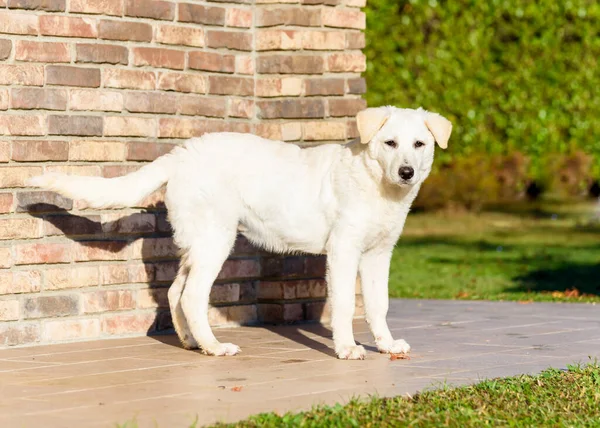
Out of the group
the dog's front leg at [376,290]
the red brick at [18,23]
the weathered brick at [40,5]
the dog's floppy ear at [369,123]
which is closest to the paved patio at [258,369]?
the dog's front leg at [376,290]

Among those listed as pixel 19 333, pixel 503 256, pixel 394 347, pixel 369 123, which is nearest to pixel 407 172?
pixel 369 123

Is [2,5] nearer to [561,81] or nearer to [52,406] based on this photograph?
[52,406]

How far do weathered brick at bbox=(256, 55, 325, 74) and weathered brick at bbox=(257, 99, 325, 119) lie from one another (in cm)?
21

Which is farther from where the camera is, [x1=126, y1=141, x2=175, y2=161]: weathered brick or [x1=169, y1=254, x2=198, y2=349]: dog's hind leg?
[x1=126, y1=141, x2=175, y2=161]: weathered brick

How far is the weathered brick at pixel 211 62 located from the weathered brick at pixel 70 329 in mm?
1830

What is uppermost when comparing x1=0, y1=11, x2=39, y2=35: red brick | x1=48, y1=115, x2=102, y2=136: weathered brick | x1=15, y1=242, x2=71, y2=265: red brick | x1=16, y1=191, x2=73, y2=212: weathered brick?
x1=0, y1=11, x2=39, y2=35: red brick

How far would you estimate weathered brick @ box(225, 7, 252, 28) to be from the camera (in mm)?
7980

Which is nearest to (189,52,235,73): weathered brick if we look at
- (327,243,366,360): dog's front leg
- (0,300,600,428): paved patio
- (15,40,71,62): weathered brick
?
(15,40,71,62): weathered brick

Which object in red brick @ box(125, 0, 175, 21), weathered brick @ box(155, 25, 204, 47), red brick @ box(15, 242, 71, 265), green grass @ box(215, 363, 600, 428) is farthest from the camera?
weathered brick @ box(155, 25, 204, 47)

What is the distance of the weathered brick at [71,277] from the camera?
7062 mm

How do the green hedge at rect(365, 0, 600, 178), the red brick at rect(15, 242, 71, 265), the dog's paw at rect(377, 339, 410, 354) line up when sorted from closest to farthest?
the dog's paw at rect(377, 339, 410, 354) → the red brick at rect(15, 242, 71, 265) → the green hedge at rect(365, 0, 600, 178)

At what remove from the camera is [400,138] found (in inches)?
258

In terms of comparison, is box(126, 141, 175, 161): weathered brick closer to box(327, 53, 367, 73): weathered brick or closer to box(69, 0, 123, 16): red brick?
box(69, 0, 123, 16): red brick

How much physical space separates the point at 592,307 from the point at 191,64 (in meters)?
3.64
